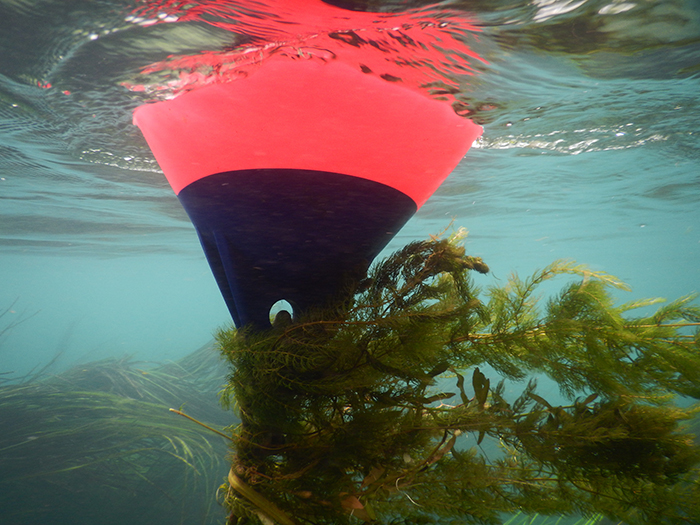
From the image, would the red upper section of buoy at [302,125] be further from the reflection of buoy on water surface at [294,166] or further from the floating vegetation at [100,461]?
the floating vegetation at [100,461]

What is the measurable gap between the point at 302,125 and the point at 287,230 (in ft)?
1.58

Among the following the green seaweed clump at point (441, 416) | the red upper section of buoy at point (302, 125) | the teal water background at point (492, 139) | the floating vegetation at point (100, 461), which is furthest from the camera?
the floating vegetation at point (100, 461)

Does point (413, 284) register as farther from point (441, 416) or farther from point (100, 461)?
point (100, 461)

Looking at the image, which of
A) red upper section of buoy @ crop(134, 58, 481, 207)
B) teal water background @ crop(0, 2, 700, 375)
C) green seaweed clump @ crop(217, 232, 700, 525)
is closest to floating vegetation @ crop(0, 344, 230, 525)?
teal water background @ crop(0, 2, 700, 375)

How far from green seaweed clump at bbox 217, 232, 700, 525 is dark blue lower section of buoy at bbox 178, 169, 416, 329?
16 centimetres


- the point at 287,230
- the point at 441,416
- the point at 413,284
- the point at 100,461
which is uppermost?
the point at 287,230

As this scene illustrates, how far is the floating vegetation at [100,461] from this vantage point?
6.21 m

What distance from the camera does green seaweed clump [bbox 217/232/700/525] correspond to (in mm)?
1428

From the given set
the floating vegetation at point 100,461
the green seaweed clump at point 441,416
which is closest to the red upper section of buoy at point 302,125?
the green seaweed clump at point 441,416

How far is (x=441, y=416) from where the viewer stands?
1.72 m

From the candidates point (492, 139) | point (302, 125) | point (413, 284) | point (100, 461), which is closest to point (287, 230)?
point (302, 125)

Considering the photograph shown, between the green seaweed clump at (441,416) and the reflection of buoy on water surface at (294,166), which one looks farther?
the reflection of buoy on water surface at (294,166)

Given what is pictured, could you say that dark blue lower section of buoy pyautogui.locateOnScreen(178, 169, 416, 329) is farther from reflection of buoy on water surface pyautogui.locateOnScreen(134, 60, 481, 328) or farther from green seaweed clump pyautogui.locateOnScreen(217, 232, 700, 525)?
green seaweed clump pyautogui.locateOnScreen(217, 232, 700, 525)

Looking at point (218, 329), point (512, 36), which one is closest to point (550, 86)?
point (512, 36)
